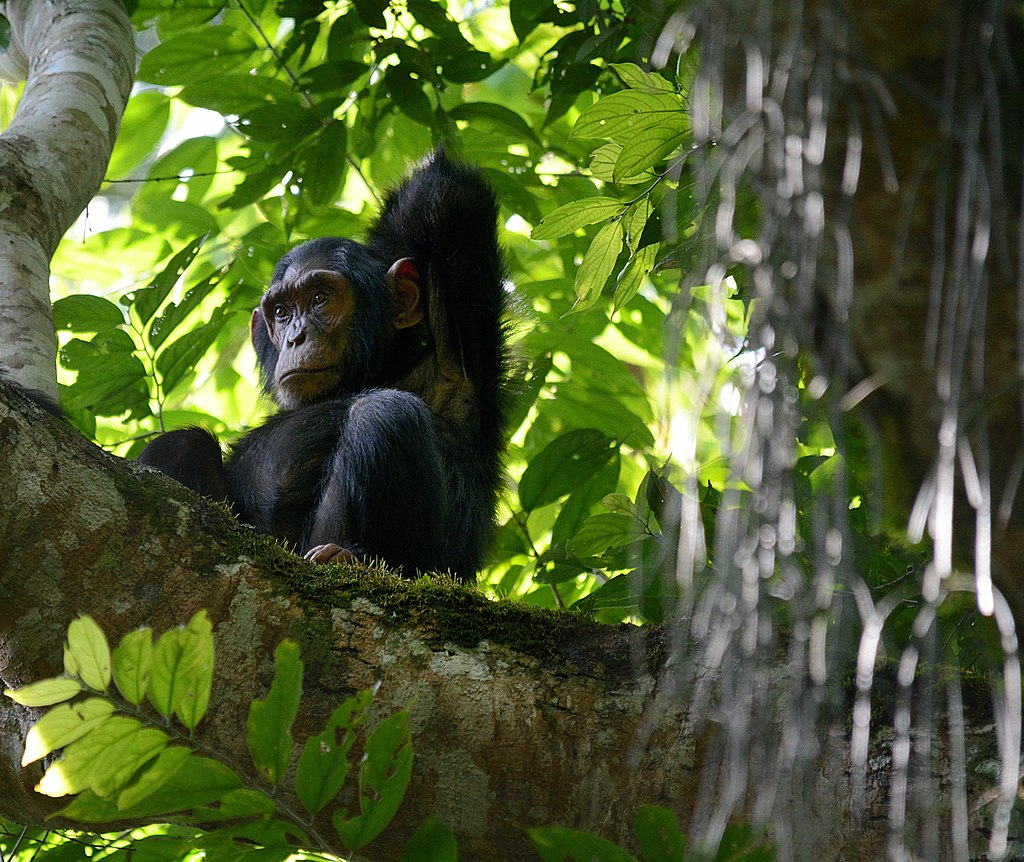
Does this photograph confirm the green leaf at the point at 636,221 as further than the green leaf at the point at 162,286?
No

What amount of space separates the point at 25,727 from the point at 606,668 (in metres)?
1.08

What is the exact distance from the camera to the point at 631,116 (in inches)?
93.1

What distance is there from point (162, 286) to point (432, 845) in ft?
6.78

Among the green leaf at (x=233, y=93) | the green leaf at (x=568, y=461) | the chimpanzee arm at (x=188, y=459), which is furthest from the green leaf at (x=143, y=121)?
the green leaf at (x=568, y=461)

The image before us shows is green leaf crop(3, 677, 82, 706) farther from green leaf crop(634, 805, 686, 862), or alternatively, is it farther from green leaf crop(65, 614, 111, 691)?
green leaf crop(634, 805, 686, 862)

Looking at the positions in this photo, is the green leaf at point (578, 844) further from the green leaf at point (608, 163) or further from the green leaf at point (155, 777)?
the green leaf at point (608, 163)

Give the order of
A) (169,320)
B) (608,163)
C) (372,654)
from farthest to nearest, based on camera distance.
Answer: (169,320)
(608,163)
(372,654)

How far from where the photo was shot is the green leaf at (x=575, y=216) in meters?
2.56

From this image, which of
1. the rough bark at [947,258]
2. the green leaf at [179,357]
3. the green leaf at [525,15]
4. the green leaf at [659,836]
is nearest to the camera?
the rough bark at [947,258]

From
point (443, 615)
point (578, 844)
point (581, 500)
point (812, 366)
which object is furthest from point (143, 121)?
point (812, 366)

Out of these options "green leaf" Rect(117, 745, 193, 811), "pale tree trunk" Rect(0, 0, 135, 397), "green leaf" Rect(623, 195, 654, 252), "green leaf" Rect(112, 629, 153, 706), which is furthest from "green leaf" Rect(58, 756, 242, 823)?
"green leaf" Rect(623, 195, 654, 252)

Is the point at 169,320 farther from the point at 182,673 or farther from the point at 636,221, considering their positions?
the point at 182,673

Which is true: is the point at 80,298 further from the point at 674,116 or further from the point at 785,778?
the point at 785,778

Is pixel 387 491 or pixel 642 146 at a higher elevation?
pixel 642 146
